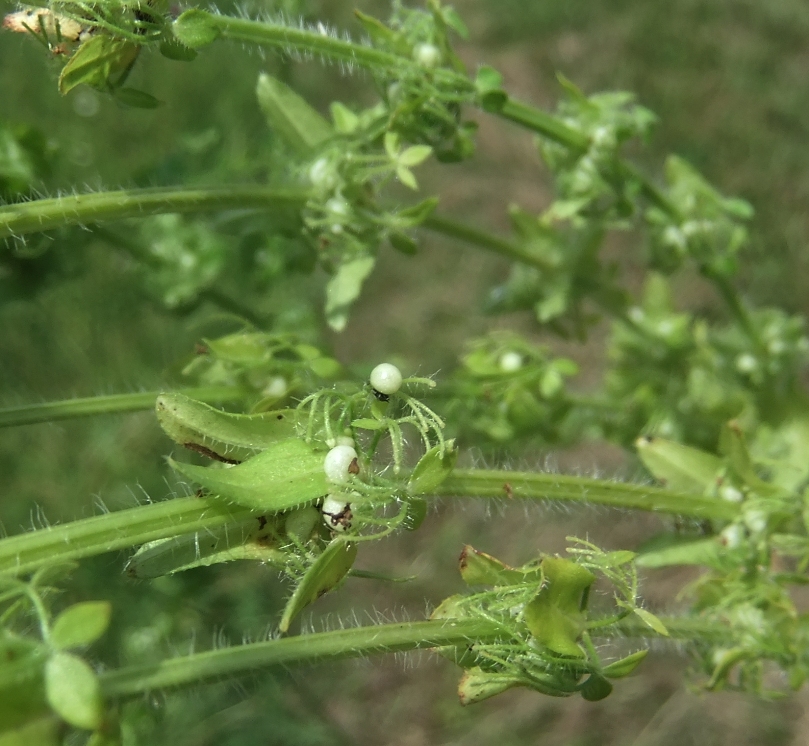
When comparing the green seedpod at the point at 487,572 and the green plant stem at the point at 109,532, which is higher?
the green plant stem at the point at 109,532

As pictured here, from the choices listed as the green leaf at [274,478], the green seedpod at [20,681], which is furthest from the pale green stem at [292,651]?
the green leaf at [274,478]

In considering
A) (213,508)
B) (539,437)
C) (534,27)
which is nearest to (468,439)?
(539,437)

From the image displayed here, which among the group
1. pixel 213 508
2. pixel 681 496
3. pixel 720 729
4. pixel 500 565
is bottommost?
pixel 720 729

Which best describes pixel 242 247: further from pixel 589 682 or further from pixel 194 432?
pixel 589 682

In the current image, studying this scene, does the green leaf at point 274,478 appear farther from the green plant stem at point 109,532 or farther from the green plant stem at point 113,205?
the green plant stem at point 113,205

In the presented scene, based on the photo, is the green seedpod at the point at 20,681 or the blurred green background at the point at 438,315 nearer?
the green seedpod at the point at 20,681

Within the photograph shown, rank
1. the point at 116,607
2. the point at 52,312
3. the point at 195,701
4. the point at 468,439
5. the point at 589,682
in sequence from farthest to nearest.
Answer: the point at 52,312
the point at 195,701
the point at 116,607
the point at 468,439
the point at 589,682
